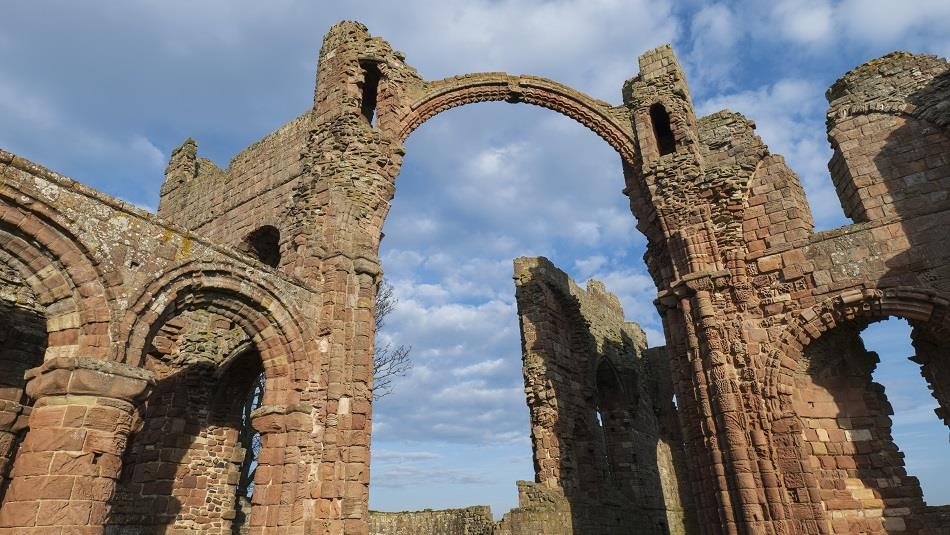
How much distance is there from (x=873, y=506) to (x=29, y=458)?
10714 millimetres

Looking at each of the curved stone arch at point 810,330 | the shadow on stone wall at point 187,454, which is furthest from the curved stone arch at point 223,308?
the curved stone arch at point 810,330

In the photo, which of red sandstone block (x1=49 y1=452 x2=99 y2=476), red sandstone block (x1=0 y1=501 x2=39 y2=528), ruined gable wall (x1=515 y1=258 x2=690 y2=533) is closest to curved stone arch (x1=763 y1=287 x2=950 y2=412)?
ruined gable wall (x1=515 y1=258 x2=690 y2=533)

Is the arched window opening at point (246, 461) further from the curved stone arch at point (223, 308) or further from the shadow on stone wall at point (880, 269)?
the shadow on stone wall at point (880, 269)

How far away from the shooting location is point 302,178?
1109cm

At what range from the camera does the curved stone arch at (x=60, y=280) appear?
6.31m

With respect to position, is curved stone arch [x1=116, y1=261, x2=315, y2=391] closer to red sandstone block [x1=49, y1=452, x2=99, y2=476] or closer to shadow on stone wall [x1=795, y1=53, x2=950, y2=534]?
red sandstone block [x1=49, y1=452, x2=99, y2=476]

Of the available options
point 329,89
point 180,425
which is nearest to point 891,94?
point 329,89

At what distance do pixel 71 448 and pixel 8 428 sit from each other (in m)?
3.74

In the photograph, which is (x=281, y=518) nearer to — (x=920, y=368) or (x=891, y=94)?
(x=920, y=368)

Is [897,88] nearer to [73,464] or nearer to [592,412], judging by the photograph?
[592,412]

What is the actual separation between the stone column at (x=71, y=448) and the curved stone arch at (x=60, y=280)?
0.31 metres

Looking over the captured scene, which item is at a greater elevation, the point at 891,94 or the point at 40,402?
the point at 891,94

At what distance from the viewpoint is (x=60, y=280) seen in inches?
256

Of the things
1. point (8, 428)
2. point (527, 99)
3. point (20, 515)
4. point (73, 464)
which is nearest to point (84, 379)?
point (73, 464)
